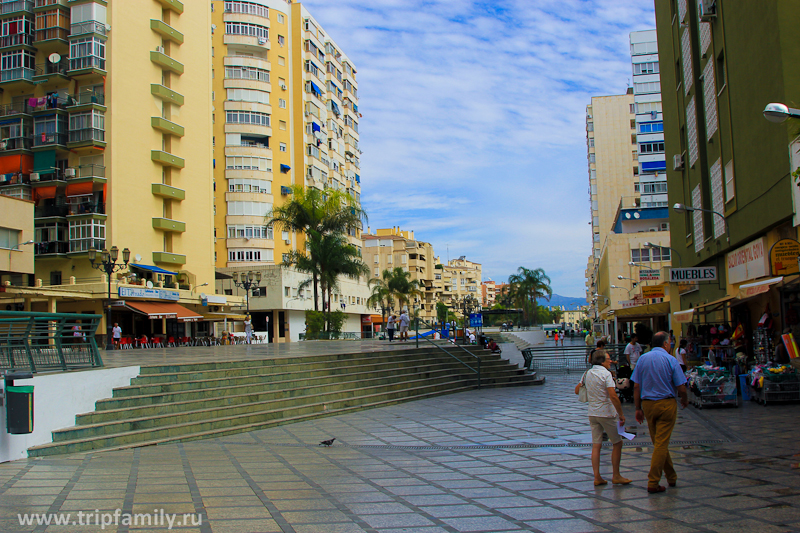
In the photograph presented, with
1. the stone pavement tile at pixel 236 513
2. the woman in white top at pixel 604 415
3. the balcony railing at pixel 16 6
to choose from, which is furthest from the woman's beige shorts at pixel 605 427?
the balcony railing at pixel 16 6

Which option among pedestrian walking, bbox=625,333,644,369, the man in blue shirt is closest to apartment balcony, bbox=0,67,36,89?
pedestrian walking, bbox=625,333,644,369

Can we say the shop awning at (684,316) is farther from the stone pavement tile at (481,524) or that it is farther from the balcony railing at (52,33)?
the balcony railing at (52,33)

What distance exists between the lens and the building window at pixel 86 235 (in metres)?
40.8

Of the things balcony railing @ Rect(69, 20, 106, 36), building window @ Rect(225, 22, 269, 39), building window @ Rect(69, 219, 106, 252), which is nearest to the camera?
building window @ Rect(69, 219, 106, 252)

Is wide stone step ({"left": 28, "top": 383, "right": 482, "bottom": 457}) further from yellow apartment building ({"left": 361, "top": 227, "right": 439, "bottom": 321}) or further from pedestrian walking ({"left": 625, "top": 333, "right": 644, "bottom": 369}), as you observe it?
yellow apartment building ({"left": 361, "top": 227, "right": 439, "bottom": 321})

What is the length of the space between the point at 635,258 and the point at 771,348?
47.8 metres

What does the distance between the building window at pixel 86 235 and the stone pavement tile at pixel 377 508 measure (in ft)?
129

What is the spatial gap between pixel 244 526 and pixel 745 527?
13.9 ft

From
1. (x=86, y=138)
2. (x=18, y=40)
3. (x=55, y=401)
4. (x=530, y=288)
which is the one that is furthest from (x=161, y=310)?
(x=530, y=288)

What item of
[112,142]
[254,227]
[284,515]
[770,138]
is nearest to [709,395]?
[770,138]

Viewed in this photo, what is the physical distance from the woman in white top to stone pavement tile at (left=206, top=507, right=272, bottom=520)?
11.8 ft

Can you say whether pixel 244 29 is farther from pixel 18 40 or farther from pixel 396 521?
pixel 396 521

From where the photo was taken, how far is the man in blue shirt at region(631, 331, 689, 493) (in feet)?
22.0

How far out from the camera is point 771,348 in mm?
16344
